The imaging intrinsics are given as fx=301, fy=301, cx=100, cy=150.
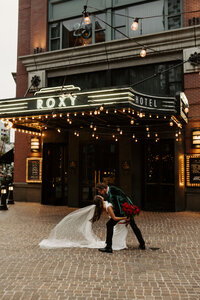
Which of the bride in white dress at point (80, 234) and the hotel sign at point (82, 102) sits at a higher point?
the hotel sign at point (82, 102)

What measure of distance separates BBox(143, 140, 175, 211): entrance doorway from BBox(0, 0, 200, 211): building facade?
46 mm

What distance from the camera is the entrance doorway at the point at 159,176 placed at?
44.5 feet

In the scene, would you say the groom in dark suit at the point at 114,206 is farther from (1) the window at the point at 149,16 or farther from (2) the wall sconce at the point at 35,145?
(1) the window at the point at 149,16

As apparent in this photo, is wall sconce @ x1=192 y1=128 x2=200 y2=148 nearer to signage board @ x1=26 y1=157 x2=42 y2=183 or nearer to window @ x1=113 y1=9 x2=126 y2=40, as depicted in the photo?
window @ x1=113 y1=9 x2=126 y2=40

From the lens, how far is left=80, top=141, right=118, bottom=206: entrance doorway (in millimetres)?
14508

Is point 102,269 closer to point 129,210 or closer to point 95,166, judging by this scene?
point 129,210

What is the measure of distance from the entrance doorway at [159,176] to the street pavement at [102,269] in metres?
4.30

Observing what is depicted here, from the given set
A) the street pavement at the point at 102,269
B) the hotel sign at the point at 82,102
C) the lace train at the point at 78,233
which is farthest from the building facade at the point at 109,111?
the street pavement at the point at 102,269

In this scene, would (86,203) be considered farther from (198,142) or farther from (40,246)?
(40,246)

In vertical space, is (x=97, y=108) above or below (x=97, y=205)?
above

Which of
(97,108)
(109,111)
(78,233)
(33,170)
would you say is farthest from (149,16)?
(78,233)

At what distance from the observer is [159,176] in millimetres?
13859

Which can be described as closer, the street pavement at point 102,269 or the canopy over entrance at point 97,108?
the street pavement at point 102,269

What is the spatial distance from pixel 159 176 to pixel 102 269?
8.67 metres
